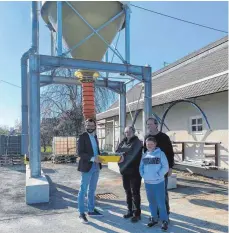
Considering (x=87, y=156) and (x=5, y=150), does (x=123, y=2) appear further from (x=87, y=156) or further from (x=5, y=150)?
(x=5, y=150)

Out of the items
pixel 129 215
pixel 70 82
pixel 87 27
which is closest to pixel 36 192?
pixel 129 215

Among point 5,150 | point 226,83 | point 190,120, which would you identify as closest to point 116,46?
Result: point 226,83

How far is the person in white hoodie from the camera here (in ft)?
13.1

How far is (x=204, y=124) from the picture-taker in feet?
29.5

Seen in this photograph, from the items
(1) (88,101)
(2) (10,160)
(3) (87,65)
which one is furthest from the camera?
(2) (10,160)

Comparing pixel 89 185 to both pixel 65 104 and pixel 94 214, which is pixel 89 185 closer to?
pixel 94 214

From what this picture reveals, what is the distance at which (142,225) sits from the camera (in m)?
4.18

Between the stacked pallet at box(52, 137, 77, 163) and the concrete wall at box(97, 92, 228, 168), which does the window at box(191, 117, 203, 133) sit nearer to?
the concrete wall at box(97, 92, 228, 168)

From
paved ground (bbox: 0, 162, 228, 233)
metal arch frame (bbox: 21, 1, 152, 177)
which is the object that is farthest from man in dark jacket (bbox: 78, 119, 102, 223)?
metal arch frame (bbox: 21, 1, 152, 177)

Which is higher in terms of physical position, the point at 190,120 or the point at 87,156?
the point at 190,120

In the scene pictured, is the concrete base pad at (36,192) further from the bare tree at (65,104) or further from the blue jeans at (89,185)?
the bare tree at (65,104)

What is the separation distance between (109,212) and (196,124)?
18.7 feet

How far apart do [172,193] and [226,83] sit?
343 centimetres

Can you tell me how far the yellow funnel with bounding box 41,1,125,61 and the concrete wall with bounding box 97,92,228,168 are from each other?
3878 millimetres
